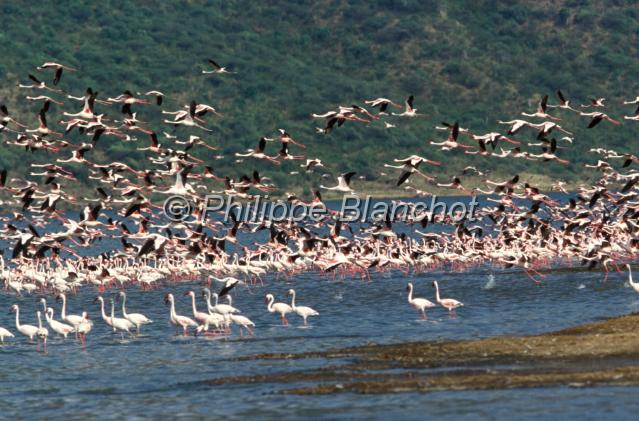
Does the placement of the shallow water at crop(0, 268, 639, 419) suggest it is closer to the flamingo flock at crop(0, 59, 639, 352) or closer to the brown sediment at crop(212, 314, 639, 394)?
the brown sediment at crop(212, 314, 639, 394)

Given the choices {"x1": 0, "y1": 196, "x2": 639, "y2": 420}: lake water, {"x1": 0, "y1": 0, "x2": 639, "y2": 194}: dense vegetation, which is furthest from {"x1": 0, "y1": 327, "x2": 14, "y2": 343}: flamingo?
{"x1": 0, "y1": 0, "x2": 639, "y2": 194}: dense vegetation

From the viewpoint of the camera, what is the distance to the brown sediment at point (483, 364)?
79.8 feet

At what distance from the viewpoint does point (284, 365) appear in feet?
93.5

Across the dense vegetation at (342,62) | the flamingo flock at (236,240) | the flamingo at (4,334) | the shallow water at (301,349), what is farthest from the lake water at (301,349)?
the dense vegetation at (342,62)

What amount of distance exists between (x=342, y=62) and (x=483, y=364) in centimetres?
12925

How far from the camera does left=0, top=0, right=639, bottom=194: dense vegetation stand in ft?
424

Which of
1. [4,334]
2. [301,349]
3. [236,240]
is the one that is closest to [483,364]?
[301,349]

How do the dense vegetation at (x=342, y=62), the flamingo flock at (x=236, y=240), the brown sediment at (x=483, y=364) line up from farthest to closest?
the dense vegetation at (x=342, y=62) < the flamingo flock at (x=236, y=240) < the brown sediment at (x=483, y=364)

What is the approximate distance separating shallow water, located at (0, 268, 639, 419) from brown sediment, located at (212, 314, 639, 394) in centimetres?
58

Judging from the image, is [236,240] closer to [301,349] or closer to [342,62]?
[301,349]

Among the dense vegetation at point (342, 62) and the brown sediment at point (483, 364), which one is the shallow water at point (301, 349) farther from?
the dense vegetation at point (342, 62)

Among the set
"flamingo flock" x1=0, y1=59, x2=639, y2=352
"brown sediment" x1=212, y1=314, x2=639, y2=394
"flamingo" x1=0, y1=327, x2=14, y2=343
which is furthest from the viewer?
"flamingo flock" x1=0, y1=59, x2=639, y2=352

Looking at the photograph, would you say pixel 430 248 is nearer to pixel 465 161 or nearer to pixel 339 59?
pixel 465 161

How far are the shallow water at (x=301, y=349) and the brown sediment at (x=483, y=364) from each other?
22.6 inches
